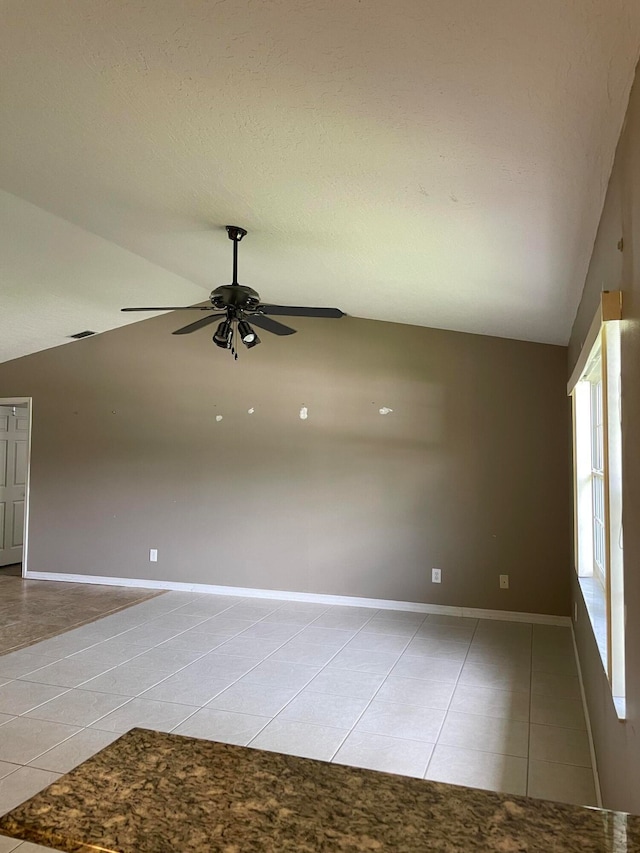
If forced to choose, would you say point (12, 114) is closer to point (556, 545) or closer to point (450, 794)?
point (450, 794)

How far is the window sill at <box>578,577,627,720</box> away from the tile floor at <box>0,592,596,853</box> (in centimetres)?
66

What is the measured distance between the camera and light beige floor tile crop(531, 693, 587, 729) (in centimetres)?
320

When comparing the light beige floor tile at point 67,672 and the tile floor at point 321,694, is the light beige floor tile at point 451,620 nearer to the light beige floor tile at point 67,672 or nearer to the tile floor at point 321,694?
the tile floor at point 321,694

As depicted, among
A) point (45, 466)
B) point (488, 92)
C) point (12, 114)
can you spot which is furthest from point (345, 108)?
point (45, 466)

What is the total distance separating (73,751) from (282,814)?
2.61 metres

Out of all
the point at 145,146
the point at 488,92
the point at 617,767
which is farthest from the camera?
the point at 145,146

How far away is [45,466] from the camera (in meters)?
6.56

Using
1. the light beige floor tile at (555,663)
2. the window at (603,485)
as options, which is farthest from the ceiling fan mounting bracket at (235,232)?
the light beige floor tile at (555,663)

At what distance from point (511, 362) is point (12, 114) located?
4.00 m

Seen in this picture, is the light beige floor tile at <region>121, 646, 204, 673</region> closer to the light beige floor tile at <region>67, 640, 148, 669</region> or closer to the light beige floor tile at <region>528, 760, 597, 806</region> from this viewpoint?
the light beige floor tile at <region>67, 640, 148, 669</region>

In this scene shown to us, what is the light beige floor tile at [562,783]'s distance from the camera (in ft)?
8.18

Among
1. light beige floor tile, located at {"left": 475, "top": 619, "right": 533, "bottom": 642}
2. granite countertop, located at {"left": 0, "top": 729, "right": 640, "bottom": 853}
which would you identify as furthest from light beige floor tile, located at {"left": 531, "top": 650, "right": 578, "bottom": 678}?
granite countertop, located at {"left": 0, "top": 729, "right": 640, "bottom": 853}

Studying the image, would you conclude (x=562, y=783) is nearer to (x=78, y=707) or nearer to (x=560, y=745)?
(x=560, y=745)

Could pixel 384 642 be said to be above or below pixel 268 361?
below
